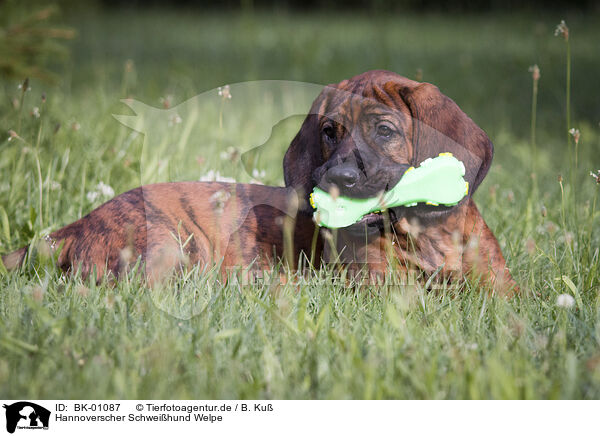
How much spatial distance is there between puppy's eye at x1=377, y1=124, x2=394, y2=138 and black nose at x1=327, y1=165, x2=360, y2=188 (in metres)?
0.30


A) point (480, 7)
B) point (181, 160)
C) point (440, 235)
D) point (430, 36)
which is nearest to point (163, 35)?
point (430, 36)

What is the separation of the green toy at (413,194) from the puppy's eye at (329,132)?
38 cm

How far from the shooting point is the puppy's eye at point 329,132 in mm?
3211

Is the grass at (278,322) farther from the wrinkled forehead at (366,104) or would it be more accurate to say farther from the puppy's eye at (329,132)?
the wrinkled forehead at (366,104)

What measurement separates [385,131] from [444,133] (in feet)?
0.93

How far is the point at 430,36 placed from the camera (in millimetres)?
12195

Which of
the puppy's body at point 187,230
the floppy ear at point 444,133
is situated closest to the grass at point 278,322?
the puppy's body at point 187,230

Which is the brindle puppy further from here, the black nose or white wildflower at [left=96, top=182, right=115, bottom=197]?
white wildflower at [left=96, top=182, right=115, bottom=197]

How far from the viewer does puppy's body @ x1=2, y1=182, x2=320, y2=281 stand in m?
3.20
